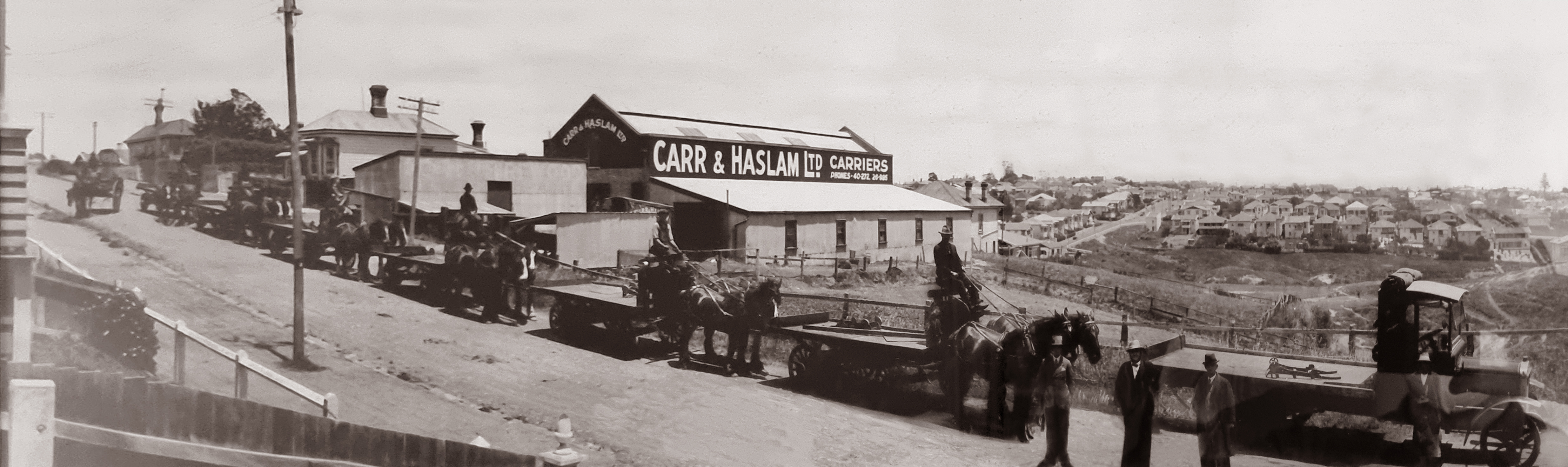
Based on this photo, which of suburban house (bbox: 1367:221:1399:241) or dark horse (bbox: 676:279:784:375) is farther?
dark horse (bbox: 676:279:784:375)

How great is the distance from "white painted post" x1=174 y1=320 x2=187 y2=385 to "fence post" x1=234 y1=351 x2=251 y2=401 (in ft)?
1.11

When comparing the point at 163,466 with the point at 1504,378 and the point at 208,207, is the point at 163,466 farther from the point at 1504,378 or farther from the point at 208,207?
the point at 1504,378

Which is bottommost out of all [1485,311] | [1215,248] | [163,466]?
[163,466]

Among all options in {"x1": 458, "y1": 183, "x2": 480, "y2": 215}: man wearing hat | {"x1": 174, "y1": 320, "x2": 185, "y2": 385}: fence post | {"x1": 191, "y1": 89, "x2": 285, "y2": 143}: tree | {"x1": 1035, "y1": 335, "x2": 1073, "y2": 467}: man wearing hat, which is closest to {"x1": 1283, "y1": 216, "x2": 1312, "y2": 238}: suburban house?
{"x1": 1035, "y1": 335, "x2": 1073, "y2": 467}: man wearing hat

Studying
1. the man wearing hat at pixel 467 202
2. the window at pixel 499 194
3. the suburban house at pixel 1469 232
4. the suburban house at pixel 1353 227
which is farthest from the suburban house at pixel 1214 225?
the man wearing hat at pixel 467 202

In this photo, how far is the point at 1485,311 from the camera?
5.59 meters

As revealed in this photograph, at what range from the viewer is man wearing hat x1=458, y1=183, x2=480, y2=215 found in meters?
6.67

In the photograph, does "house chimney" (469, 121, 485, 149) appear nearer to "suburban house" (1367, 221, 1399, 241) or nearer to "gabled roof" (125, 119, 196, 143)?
"gabled roof" (125, 119, 196, 143)

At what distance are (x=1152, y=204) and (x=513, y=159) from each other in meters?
5.21

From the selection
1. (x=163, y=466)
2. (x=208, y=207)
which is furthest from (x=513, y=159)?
(x=163, y=466)

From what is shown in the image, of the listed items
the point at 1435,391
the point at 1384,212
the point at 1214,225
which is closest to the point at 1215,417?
the point at 1435,391

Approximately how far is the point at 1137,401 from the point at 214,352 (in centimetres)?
610

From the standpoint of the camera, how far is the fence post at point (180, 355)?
5.46 metres

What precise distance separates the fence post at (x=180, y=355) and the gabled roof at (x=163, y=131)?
1.43 m
